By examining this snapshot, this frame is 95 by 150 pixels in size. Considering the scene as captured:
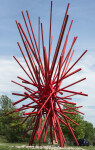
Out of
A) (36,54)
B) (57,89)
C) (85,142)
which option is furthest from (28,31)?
(85,142)

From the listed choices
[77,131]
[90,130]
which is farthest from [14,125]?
[90,130]

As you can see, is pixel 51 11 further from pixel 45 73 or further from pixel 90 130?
pixel 90 130

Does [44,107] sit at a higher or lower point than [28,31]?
lower

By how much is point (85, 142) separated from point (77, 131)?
2178 millimetres

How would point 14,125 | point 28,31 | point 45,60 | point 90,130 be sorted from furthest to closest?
point 90,130 < point 14,125 < point 28,31 < point 45,60

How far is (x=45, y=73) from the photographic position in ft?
44.9

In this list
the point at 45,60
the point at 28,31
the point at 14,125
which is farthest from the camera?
the point at 14,125

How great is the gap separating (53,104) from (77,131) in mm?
20618

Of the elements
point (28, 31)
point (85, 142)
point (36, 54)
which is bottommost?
point (85, 142)

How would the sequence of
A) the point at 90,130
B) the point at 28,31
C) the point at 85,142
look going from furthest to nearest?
the point at 90,130 < the point at 85,142 < the point at 28,31

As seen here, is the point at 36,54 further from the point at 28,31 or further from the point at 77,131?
the point at 77,131

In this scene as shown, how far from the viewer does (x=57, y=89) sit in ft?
46.0

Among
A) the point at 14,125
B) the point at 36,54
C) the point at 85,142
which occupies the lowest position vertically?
the point at 85,142

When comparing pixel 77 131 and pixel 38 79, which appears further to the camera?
pixel 77 131
